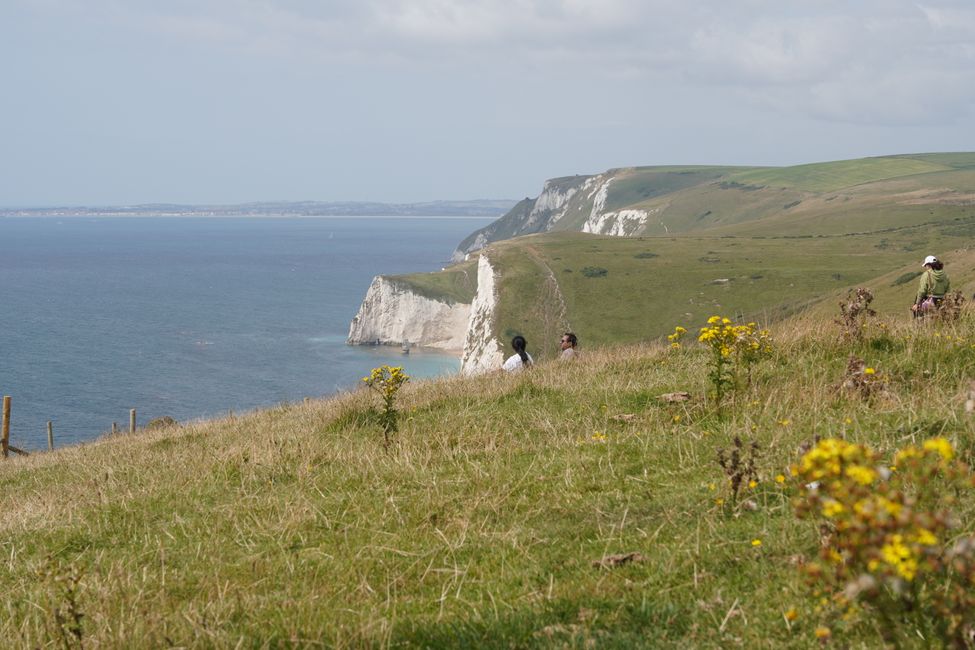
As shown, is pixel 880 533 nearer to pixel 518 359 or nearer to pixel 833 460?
pixel 833 460

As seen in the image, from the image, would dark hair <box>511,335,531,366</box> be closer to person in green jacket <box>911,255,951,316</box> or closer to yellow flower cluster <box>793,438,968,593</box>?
person in green jacket <box>911,255,951,316</box>

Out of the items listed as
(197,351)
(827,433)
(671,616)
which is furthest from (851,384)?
(197,351)

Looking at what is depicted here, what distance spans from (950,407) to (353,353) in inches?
5122

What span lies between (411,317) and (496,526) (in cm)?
15746

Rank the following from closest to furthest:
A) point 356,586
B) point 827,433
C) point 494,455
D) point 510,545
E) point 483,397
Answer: point 356,586
point 510,545
point 827,433
point 494,455
point 483,397

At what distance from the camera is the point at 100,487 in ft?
32.9

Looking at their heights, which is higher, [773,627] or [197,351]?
[773,627]

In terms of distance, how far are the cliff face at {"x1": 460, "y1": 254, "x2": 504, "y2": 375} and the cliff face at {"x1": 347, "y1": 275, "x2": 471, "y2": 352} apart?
1890 cm

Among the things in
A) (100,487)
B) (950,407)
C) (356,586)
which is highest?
(950,407)

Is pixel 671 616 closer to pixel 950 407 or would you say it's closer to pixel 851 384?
pixel 950 407

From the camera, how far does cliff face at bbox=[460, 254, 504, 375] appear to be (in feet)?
384

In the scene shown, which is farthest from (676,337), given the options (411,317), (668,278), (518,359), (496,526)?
(411,317)

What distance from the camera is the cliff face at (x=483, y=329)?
11700 centimetres

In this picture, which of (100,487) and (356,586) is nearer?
(356,586)
